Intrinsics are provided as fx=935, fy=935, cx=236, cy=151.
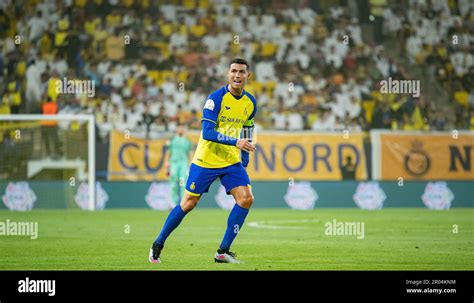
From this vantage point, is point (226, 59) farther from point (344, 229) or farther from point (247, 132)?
point (247, 132)

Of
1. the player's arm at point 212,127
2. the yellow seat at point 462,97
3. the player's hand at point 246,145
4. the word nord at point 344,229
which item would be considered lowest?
the word nord at point 344,229

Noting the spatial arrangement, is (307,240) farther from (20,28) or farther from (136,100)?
(20,28)

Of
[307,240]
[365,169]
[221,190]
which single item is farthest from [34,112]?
[307,240]

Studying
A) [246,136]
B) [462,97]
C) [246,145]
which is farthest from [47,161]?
[246,145]

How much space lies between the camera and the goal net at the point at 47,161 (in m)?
20.0

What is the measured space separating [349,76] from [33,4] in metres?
8.22

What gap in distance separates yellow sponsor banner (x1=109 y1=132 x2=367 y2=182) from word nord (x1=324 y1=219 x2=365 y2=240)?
5.15 meters

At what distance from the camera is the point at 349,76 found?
23.8 meters

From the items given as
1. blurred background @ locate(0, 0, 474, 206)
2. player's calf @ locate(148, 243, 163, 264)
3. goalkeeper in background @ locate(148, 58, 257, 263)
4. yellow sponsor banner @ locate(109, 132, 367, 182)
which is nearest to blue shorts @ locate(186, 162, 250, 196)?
goalkeeper in background @ locate(148, 58, 257, 263)

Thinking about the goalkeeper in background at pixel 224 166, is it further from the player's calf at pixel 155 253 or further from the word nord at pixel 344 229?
the word nord at pixel 344 229

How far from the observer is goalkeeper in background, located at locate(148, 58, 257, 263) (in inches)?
402

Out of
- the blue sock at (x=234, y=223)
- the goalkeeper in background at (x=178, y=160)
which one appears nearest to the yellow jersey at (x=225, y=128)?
the blue sock at (x=234, y=223)

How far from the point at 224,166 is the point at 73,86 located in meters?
12.2
